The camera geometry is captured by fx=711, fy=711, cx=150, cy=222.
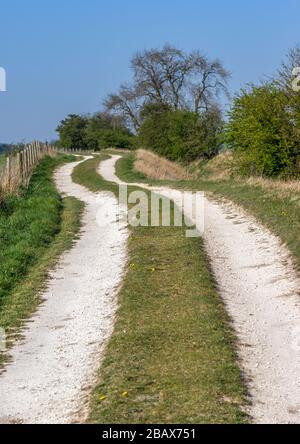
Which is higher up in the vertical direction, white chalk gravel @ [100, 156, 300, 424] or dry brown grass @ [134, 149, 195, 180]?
dry brown grass @ [134, 149, 195, 180]

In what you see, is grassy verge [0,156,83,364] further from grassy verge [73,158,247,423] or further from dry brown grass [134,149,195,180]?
dry brown grass [134,149,195,180]

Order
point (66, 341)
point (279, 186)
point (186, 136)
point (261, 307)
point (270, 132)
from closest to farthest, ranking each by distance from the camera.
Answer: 1. point (66, 341)
2. point (261, 307)
3. point (279, 186)
4. point (270, 132)
5. point (186, 136)

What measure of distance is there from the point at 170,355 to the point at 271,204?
9.01 m

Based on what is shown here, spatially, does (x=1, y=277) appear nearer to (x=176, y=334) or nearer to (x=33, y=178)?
(x=176, y=334)

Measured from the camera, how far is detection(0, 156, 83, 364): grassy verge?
31.7 ft

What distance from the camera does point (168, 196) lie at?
20641mm

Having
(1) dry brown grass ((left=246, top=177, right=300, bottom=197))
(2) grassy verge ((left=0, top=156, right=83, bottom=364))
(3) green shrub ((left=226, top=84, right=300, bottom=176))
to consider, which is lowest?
(2) grassy verge ((left=0, top=156, right=83, bottom=364))

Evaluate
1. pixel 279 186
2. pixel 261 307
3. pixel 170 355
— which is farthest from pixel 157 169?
pixel 170 355

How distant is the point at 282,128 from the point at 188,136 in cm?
2566

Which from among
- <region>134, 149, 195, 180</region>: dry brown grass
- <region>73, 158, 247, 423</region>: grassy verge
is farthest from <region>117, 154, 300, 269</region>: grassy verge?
<region>134, 149, 195, 180</region>: dry brown grass

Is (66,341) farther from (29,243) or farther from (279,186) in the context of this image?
(279,186)

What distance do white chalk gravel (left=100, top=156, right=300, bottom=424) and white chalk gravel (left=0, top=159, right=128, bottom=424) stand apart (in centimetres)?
154

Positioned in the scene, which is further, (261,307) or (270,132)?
(270,132)

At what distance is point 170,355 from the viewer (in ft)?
23.7
